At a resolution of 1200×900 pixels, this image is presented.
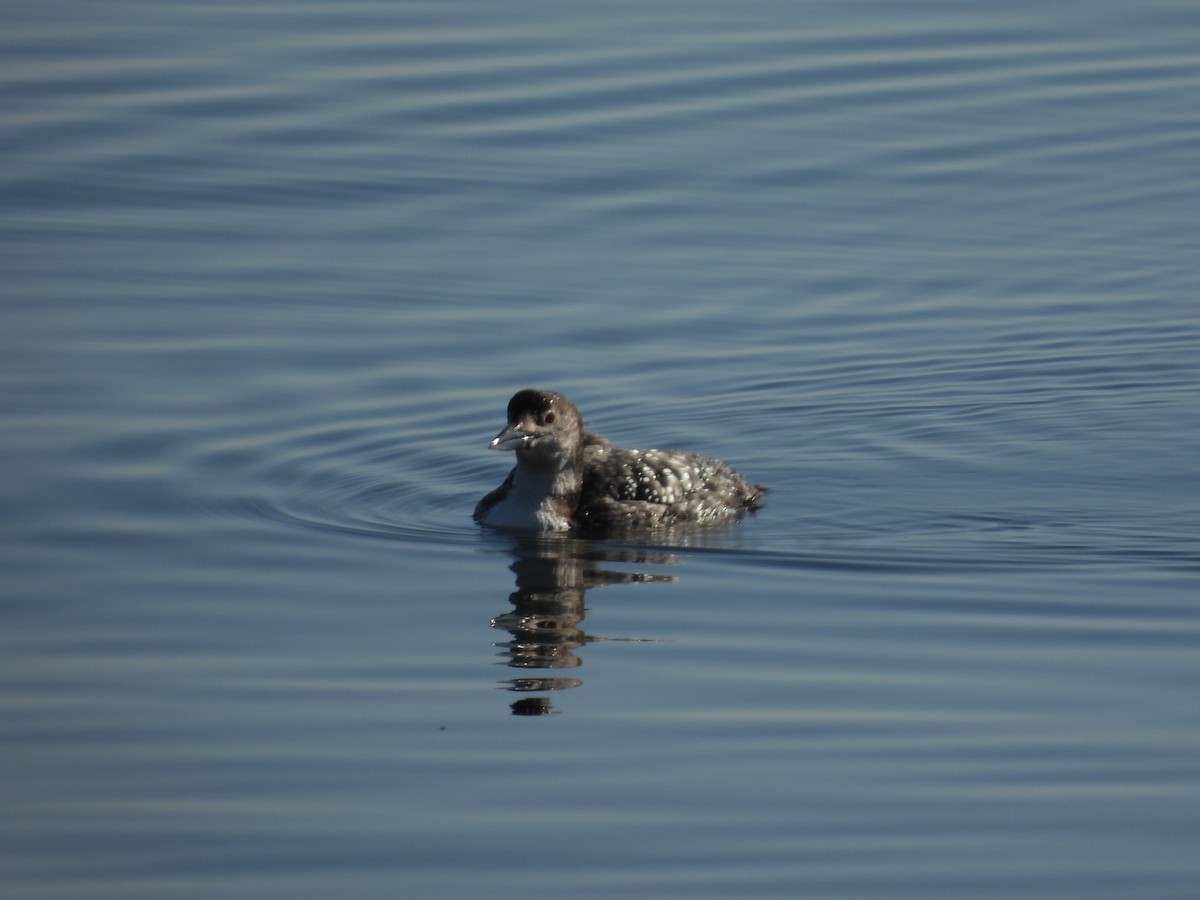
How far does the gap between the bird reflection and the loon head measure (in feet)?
1.67

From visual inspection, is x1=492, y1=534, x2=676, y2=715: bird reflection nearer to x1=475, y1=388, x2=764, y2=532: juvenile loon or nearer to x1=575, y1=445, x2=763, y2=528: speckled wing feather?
x1=475, y1=388, x2=764, y2=532: juvenile loon

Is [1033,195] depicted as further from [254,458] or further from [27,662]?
[27,662]

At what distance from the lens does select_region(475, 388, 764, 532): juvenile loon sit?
12.5m

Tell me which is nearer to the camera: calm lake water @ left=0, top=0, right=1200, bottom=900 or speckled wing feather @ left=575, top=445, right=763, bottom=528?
calm lake water @ left=0, top=0, right=1200, bottom=900

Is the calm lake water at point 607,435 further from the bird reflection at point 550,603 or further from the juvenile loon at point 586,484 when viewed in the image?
the juvenile loon at point 586,484

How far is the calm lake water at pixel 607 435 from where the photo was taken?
7633mm

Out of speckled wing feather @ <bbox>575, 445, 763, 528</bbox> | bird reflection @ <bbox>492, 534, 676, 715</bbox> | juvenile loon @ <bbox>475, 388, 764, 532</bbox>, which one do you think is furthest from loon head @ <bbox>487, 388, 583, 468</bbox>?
bird reflection @ <bbox>492, 534, 676, 715</bbox>

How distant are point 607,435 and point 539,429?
6.39ft

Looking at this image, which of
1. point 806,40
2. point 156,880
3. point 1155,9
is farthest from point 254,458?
point 1155,9

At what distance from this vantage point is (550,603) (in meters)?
10.8

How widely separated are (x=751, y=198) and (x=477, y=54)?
517 cm

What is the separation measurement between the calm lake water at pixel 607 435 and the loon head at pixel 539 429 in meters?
0.61

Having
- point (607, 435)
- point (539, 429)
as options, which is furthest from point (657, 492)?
point (607, 435)

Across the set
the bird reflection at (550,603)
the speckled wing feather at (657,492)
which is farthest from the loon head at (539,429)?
the bird reflection at (550,603)
